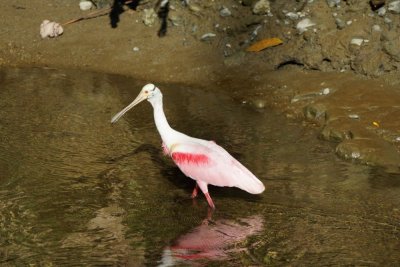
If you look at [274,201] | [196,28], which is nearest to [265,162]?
[274,201]

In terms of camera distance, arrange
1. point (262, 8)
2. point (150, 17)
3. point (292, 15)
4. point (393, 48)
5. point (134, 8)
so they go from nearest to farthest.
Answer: point (393, 48), point (292, 15), point (262, 8), point (150, 17), point (134, 8)

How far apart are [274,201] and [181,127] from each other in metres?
1.99

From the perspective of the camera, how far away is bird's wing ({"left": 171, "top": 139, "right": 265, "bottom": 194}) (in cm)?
594

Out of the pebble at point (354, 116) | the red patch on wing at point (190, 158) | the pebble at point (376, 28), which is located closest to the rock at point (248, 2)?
the pebble at point (376, 28)

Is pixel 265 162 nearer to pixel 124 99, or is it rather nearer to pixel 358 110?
pixel 358 110

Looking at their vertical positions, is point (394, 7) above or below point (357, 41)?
above

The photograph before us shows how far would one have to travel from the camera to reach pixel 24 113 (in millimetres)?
7906

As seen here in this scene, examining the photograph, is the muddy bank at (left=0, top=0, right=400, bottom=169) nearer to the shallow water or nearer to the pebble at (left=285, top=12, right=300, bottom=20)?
the pebble at (left=285, top=12, right=300, bottom=20)

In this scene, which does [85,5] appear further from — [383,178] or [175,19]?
[383,178]

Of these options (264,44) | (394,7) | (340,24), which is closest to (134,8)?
(264,44)

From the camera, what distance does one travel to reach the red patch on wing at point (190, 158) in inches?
243

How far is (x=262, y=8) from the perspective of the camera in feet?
31.5

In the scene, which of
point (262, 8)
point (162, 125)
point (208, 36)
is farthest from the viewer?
point (208, 36)

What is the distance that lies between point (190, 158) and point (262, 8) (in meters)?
3.90
